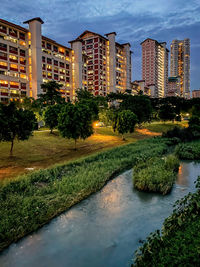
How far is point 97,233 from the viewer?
1248 centimetres

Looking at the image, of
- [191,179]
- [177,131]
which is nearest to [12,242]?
[191,179]

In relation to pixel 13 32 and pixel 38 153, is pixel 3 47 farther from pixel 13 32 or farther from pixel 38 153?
pixel 38 153

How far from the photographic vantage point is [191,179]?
2248cm

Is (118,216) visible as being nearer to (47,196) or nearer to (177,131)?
(47,196)

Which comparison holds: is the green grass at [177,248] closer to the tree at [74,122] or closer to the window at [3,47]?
the tree at [74,122]

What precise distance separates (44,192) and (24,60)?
81.4m

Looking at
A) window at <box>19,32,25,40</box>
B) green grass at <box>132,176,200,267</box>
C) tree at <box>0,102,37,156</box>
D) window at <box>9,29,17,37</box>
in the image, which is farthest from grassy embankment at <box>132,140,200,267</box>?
window at <box>19,32,25,40</box>

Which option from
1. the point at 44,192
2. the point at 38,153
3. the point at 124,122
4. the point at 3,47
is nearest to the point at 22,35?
the point at 3,47

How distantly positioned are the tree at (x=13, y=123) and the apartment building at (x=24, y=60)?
2010 inches

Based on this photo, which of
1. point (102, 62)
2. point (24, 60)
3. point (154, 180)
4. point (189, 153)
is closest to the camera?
point (154, 180)

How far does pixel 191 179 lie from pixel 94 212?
13.0 metres

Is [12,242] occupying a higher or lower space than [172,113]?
lower

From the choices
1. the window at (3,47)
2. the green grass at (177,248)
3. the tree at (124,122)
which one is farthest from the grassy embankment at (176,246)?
the window at (3,47)

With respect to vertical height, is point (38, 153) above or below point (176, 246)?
below
